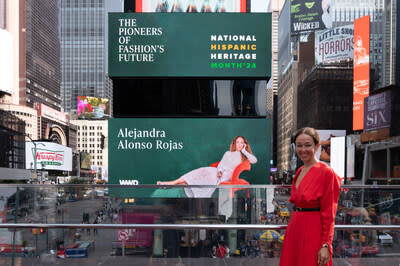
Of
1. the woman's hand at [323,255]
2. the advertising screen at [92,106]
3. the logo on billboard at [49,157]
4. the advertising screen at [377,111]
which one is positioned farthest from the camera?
the advertising screen at [92,106]

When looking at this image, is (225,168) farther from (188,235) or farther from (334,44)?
(334,44)

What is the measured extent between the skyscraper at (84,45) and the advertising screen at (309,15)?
11147 centimetres

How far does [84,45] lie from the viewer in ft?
602

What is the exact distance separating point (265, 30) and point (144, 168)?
6.86 metres

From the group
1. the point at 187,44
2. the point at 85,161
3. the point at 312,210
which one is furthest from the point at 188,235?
the point at 85,161

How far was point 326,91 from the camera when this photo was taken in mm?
82875

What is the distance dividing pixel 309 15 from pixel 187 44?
96136 mm

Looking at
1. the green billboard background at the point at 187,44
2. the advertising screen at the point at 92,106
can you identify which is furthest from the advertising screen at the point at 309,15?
the green billboard background at the point at 187,44

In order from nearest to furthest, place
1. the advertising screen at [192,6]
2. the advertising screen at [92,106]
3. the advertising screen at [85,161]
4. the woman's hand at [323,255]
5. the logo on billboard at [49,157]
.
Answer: the woman's hand at [323,255], the advertising screen at [192,6], the logo on billboard at [49,157], the advertising screen at [92,106], the advertising screen at [85,161]

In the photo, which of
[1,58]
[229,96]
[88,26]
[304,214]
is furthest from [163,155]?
[88,26]

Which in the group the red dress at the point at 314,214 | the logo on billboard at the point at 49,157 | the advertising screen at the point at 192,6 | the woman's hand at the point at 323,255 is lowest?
the logo on billboard at the point at 49,157

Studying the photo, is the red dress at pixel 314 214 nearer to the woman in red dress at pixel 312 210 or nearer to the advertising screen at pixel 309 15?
the woman in red dress at pixel 312 210

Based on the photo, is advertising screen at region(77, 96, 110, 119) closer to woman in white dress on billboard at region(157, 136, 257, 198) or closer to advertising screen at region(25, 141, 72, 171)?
advertising screen at region(25, 141, 72, 171)

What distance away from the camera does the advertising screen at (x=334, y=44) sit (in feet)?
235
